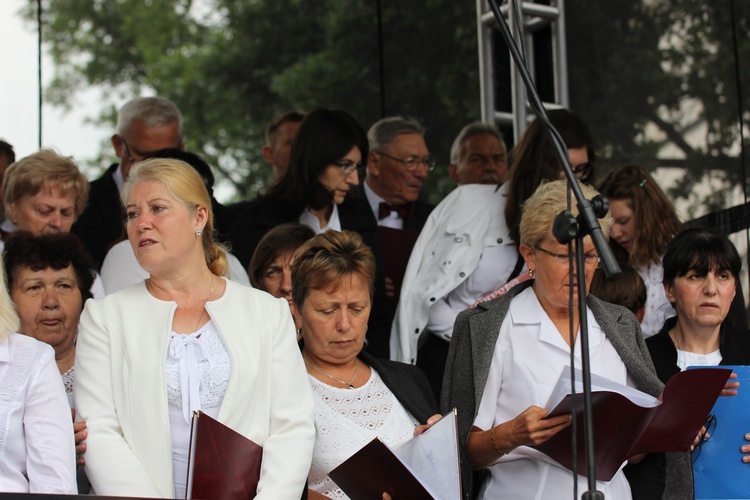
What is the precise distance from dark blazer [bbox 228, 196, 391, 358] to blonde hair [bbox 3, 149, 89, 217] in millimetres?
673

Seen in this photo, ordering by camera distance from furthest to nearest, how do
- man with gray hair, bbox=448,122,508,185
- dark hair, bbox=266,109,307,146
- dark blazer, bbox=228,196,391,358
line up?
dark hair, bbox=266,109,307,146
man with gray hair, bbox=448,122,508,185
dark blazer, bbox=228,196,391,358

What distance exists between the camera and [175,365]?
311 centimetres

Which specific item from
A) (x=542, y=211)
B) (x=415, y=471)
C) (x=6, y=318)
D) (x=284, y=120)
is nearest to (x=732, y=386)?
(x=542, y=211)

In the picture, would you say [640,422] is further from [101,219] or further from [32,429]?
[101,219]

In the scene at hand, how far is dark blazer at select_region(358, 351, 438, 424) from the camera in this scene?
137 inches

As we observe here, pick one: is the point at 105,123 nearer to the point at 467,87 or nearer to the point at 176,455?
the point at 467,87

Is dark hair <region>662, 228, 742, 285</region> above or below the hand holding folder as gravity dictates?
above

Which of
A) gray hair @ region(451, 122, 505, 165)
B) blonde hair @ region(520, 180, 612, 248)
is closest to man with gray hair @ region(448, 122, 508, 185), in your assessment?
gray hair @ region(451, 122, 505, 165)

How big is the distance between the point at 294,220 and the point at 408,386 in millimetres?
1453

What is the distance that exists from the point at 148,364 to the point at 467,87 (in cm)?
729

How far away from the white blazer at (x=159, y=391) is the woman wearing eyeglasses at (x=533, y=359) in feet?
1.82

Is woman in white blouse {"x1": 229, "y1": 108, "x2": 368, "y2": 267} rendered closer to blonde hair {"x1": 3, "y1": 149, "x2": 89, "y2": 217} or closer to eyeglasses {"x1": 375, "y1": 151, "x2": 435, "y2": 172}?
blonde hair {"x1": 3, "y1": 149, "x2": 89, "y2": 217}

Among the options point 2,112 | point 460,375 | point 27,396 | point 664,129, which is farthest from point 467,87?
point 27,396

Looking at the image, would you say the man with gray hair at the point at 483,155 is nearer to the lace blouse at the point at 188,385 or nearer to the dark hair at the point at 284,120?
the dark hair at the point at 284,120
